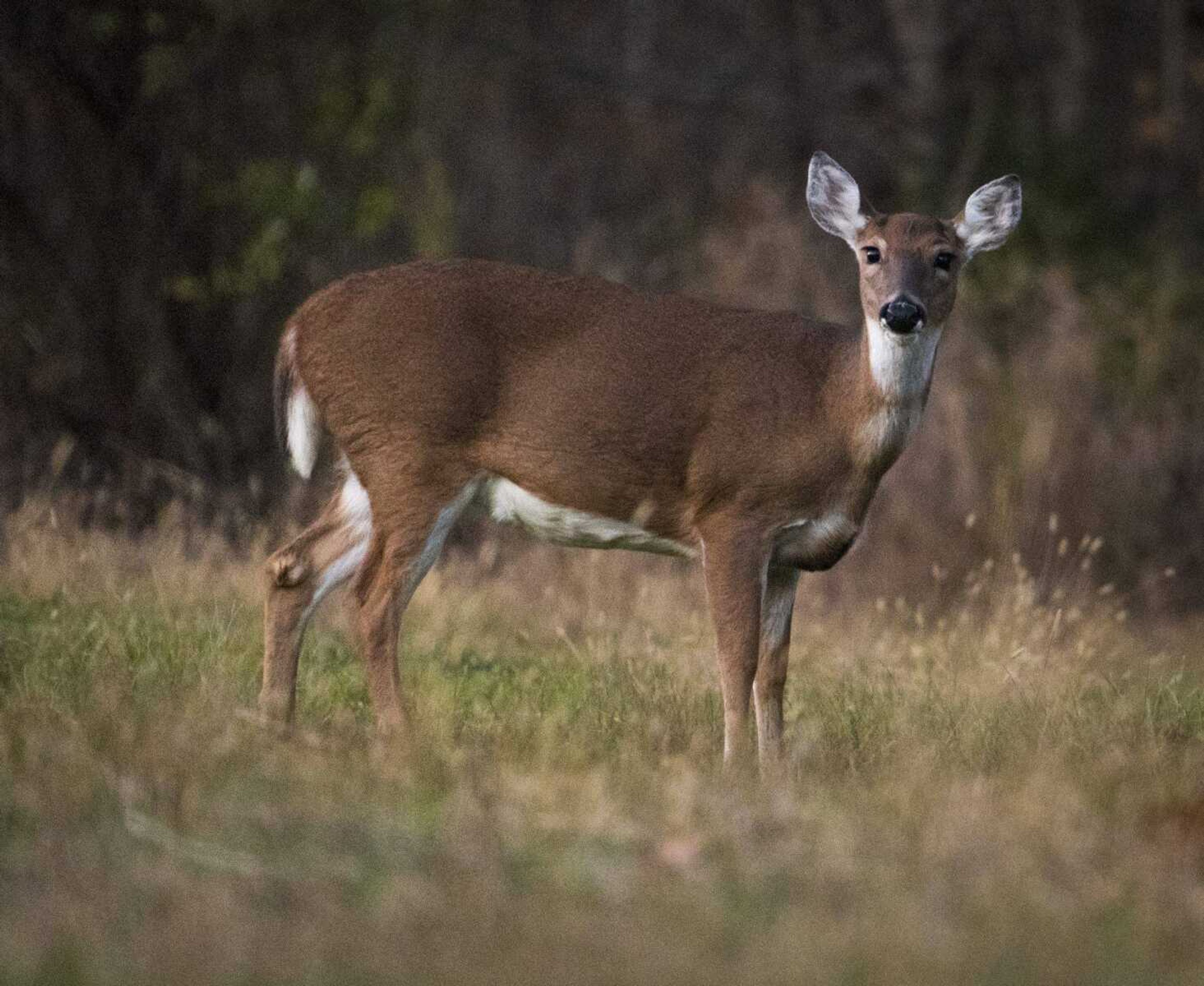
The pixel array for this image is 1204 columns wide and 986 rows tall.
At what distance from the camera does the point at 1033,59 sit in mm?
19797

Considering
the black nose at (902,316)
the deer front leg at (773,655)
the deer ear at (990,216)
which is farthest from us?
the deer ear at (990,216)

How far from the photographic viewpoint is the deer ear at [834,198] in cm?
680

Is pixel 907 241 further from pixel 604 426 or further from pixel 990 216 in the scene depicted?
pixel 604 426

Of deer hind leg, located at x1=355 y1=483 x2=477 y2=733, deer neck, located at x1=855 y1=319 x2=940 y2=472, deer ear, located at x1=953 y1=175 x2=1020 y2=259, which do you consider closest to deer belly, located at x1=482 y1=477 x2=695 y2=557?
deer hind leg, located at x1=355 y1=483 x2=477 y2=733

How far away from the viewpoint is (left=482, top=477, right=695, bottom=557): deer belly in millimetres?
6371

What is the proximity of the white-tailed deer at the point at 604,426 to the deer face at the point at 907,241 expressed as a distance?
0.03 feet

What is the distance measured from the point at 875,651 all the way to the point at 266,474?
421cm

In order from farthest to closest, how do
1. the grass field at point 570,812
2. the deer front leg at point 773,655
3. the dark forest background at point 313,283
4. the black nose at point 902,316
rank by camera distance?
the dark forest background at point 313,283, the deer front leg at point 773,655, the black nose at point 902,316, the grass field at point 570,812

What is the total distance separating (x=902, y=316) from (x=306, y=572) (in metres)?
1.93

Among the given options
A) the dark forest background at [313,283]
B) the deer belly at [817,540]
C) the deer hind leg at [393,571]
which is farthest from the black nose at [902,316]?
the dark forest background at [313,283]

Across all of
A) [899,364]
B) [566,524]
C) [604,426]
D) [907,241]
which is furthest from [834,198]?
[566,524]

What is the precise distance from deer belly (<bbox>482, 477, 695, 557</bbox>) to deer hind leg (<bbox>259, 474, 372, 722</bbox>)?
15.5 inches

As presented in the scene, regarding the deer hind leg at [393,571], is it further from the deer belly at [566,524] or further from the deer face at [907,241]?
the deer face at [907,241]

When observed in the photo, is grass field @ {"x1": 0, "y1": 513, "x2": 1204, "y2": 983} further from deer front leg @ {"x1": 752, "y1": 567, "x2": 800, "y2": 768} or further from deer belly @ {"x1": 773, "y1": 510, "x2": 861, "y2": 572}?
deer belly @ {"x1": 773, "y1": 510, "x2": 861, "y2": 572}
